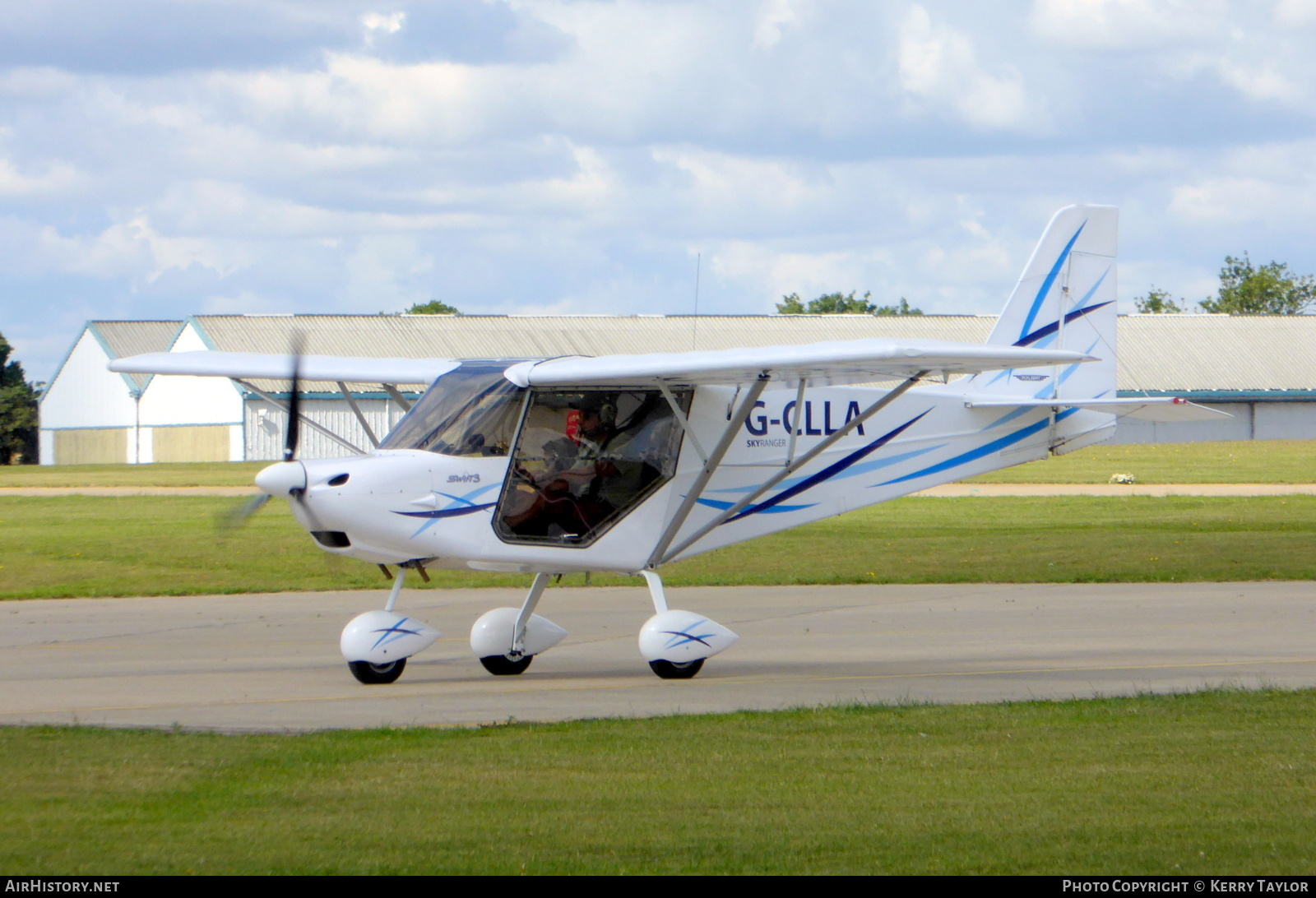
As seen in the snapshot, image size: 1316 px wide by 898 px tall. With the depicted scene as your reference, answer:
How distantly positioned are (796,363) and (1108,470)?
1509 inches

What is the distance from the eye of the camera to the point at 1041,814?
6559mm

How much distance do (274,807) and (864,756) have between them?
3.30 meters

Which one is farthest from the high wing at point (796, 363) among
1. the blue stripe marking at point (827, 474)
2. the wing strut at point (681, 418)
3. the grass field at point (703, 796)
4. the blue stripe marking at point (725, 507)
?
the grass field at point (703, 796)

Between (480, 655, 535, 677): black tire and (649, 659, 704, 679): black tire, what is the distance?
125cm

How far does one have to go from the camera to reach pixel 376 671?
38.2 feet

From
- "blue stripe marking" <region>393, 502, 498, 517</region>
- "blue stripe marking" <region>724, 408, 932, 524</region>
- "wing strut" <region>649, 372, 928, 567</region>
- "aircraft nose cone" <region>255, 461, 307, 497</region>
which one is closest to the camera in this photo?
"aircraft nose cone" <region>255, 461, 307, 497</region>

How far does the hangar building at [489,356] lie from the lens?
2357 inches

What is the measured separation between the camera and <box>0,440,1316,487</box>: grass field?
42.7 meters

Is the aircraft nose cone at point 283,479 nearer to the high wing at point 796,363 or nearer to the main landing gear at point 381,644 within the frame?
the main landing gear at point 381,644

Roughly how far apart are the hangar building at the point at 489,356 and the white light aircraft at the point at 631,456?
4245 cm

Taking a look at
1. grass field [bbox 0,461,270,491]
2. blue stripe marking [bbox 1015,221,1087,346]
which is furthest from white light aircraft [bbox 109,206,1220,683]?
grass field [bbox 0,461,270,491]

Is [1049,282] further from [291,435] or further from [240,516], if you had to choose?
[240,516]

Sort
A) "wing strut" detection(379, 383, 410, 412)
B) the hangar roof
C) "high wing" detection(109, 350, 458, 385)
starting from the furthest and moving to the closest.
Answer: the hangar roof < "wing strut" detection(379, 383, 410, 412) < "high wing" detection(109, 350, 458, 385)

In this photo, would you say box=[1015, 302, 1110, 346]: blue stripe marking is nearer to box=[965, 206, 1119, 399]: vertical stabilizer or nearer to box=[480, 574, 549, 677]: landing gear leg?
box=[965, 206, 1119, 399]: vertical stabilizer
